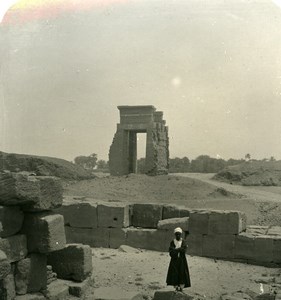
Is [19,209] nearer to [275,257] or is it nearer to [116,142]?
[275,257]

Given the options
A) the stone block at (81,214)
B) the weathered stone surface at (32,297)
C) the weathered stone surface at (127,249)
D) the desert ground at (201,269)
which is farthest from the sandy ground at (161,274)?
the weathered stone surface at (32,297)

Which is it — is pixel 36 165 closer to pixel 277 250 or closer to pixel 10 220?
pixel 277 250

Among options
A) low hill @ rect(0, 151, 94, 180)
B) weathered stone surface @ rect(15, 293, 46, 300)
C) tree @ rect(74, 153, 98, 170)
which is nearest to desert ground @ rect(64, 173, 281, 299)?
weathered stone surface @ rect(15, 293, 46, 300)

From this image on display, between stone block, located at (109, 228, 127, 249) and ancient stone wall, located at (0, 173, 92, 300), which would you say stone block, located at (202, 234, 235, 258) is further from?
ancient stone wall, located at (0, 173, 92, 300)

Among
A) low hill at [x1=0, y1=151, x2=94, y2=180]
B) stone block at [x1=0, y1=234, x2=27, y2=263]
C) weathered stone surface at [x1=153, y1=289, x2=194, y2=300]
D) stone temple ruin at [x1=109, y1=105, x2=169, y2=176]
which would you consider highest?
stone temple ruin at [x1=109, y1=105, x2=169, y2=176]

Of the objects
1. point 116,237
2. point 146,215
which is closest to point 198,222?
point 146,215

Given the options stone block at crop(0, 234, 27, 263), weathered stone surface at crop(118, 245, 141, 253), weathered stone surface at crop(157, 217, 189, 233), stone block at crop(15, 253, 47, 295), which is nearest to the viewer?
stone block at crop(0, 234, 27, 263)

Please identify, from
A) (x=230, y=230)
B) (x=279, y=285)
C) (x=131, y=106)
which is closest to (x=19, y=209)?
(x=279, y=285)
